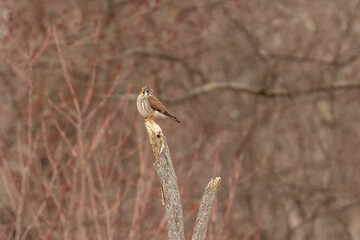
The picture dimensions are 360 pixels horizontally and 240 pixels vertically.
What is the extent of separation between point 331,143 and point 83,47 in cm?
609

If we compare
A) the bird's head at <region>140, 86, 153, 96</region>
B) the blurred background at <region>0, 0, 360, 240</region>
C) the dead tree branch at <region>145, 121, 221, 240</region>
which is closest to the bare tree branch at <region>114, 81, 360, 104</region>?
the blurred background at <region>0, 0, 360, 240</region>

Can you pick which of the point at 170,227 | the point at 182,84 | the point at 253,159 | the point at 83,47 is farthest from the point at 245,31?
the point at 170,227

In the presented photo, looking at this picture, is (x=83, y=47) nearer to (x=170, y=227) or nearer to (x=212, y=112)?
(x=212, y=112)

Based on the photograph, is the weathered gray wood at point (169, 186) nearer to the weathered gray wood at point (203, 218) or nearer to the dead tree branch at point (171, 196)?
the dead tree branch at point (171, 196)

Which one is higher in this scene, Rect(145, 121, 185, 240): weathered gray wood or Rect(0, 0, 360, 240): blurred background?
Rect(0, 0, 360, 240): blurred background

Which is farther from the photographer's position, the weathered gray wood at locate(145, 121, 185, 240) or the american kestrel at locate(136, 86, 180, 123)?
the american kestrel at locate(136, 86, 180, 123)

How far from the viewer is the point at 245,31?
15977 mm

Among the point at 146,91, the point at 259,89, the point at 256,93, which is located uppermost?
the point at 259,89

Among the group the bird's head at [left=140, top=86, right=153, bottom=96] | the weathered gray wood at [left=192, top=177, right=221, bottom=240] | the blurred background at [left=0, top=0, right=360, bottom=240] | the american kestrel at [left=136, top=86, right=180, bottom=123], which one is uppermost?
the blurred background at [left=0, top=0, right=360, bottom=240]

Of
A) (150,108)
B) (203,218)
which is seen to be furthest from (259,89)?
(203,218)

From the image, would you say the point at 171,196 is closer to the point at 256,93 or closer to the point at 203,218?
the point at 203,218

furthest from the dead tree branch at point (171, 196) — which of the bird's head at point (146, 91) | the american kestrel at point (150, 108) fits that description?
the bird's head at point (146, 91)

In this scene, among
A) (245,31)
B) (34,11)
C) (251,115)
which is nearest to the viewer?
(34,11)

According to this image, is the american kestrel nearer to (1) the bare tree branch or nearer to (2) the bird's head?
(2) the bird's head
